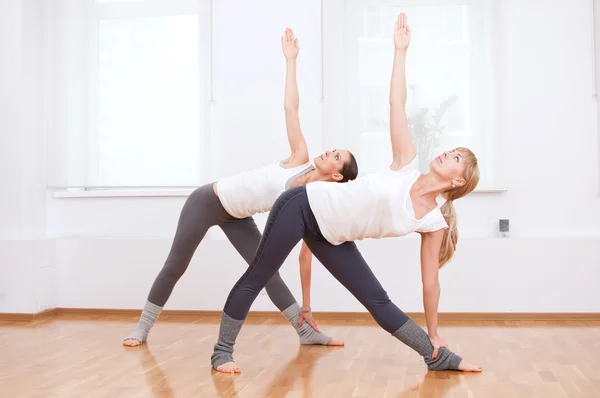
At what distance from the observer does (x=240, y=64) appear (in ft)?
16.5

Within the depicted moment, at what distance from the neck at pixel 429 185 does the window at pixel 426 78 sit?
2.12 meters

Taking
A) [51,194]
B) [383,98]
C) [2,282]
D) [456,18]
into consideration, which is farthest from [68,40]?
[456,18]

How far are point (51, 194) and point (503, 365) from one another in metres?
3.60

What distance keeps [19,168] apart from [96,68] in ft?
3.13

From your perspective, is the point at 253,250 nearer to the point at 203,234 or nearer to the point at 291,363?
the point at 203,234

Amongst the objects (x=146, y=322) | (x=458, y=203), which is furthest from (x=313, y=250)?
(x=458, y=203)

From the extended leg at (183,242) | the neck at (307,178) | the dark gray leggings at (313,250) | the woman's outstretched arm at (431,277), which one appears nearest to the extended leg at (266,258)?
Answer: the dark gray leggings at (313,250)

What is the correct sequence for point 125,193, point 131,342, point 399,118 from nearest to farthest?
point 399,118
point 131,342
point 125,193

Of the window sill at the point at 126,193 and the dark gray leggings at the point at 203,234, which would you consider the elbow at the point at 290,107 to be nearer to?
the dark gray leggings at the point at 203,234

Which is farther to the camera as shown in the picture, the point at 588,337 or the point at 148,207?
the point at 148,207

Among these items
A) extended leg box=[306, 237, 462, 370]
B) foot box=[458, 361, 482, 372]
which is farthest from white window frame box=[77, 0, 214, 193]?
foot box=[458, 361, 482, 372]

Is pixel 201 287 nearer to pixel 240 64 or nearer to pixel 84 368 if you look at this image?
pixel 240 64

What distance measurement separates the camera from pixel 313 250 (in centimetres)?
290

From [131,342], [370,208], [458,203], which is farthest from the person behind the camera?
[458,203]
